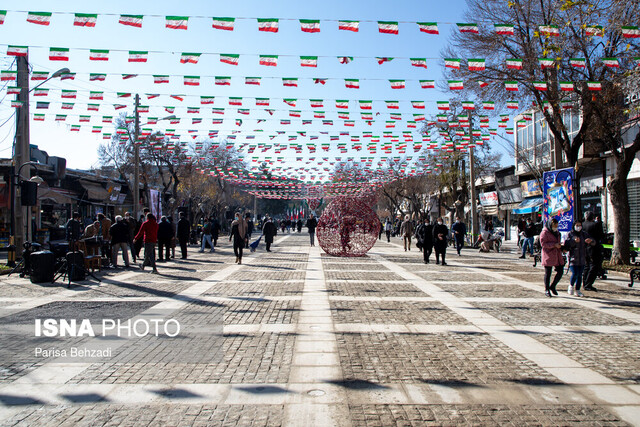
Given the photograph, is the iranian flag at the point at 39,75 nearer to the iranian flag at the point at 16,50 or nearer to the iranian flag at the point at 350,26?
the iranian flag at the point at 16,50

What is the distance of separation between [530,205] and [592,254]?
20907mm

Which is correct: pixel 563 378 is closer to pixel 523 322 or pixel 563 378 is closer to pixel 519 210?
pixel 523 322

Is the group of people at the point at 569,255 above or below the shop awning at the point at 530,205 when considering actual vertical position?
below

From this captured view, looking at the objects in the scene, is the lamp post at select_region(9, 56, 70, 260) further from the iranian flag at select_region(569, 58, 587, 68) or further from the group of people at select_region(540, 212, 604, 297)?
the iranian flag at select_region(569, 58, 587, 68)

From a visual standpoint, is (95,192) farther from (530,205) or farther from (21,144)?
(530,205)

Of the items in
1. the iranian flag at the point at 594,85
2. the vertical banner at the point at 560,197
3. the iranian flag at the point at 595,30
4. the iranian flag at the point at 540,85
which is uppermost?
the iranian flag at the point at 595,30

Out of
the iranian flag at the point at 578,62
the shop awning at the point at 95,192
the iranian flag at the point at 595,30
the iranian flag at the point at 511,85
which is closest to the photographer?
the iranian flag at the point at 595,30

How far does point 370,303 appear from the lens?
9492mm

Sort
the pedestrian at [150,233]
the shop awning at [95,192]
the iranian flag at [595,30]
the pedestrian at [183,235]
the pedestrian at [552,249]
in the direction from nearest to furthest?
the pedestrian at [552,249]
the iranian flag at [595,30]
the pedestrian at [150,233]
the pedestrian at [183,235]
the shop awning at [95,192]

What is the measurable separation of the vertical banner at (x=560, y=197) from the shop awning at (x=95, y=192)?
27.1 meters

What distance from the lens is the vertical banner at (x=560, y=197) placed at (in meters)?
15.0

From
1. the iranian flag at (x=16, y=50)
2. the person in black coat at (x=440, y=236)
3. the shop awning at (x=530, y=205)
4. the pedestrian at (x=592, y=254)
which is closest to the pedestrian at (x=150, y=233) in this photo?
the iranian flag at (x=16, y=50)

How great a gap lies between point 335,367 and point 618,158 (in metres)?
14.5

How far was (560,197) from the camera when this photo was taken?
1537cm
